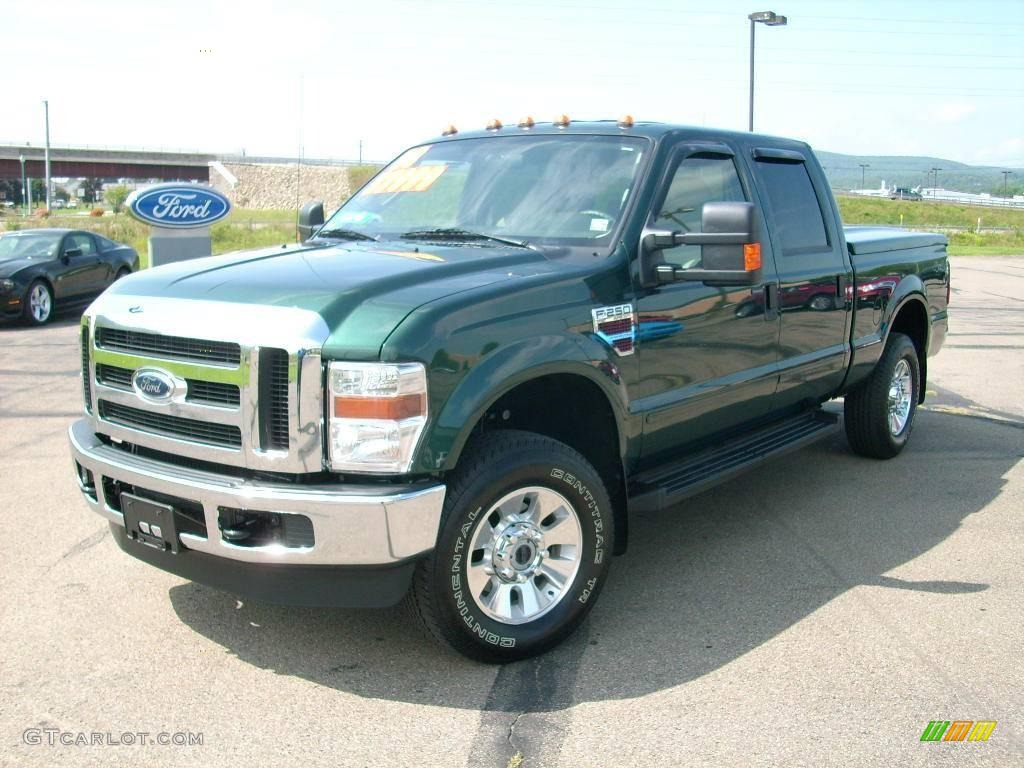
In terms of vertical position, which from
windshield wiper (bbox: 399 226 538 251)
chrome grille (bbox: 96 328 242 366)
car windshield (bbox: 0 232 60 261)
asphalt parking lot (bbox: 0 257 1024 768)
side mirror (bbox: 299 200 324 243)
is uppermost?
side mirror (bbox: 299 200 324 243)

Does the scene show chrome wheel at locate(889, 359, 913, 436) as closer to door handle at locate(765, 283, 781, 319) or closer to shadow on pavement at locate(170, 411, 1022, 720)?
shadow on pavement at locate(170, 411, 1022, 720)

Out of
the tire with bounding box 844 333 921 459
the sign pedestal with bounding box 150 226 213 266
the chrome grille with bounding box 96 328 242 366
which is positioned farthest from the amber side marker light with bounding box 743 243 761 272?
the sign pedestal with bounding box 150 226 213 266

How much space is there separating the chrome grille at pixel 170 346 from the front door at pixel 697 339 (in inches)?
66.3

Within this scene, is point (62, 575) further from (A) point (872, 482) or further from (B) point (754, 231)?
(A) point (872, 482)

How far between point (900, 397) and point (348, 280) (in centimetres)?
463

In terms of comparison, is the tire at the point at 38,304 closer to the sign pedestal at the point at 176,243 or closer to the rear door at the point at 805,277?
the sign pedestal at the point at 176,243

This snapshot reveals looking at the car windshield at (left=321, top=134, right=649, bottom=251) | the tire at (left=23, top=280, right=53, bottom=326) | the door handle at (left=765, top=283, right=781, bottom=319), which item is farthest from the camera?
the tire at (left=23, top=280, right=53, bottom=326)

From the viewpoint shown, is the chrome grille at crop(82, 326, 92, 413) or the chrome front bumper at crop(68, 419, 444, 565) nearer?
the chrome front bumper at crop(68, 419, 444, 565)

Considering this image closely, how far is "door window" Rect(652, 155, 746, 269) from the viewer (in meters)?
4.53

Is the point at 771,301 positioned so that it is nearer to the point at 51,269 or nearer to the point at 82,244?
the point at 51,269

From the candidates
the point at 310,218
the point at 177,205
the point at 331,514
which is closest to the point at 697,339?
the point at 331,514

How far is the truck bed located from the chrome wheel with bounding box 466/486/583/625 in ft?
10.1

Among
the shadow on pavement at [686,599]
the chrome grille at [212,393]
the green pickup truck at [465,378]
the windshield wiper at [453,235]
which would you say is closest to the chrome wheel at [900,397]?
the shadow on pavement at [686,599]

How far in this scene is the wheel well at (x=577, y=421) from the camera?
4.05 meters
